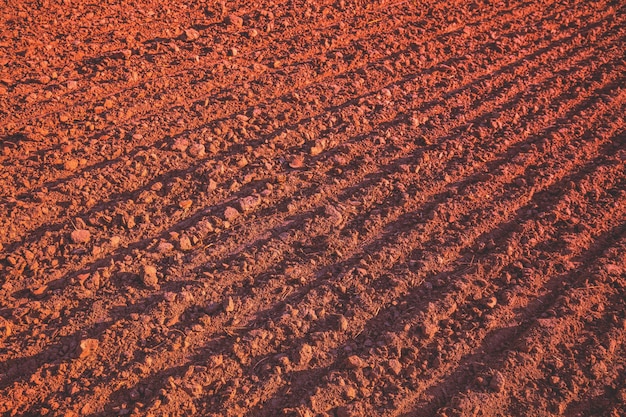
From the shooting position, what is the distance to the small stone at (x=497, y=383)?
8.64 feet

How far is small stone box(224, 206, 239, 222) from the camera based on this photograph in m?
3.31

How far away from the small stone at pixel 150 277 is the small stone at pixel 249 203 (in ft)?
2.20

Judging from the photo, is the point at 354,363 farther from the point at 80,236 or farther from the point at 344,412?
the point at 80,236

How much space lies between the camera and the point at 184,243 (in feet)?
10.3

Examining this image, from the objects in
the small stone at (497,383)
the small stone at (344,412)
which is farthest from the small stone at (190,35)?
the small stone at (497,383)

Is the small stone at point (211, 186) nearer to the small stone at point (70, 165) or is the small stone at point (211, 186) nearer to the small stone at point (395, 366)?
the small stone at point (70, 165)

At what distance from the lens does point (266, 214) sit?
133 inches

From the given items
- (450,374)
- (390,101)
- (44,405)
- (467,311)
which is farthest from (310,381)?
(390,101)

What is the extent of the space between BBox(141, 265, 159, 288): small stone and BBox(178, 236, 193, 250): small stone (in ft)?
0.72

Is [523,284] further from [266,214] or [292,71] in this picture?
[292,71]

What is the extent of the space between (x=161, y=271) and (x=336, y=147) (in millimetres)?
1508

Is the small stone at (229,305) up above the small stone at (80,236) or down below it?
below

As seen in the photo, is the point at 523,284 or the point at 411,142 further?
the point at 411,142

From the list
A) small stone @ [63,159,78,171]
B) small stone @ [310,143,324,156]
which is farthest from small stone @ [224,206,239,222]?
A: small stone @ [63,159,78,171]
